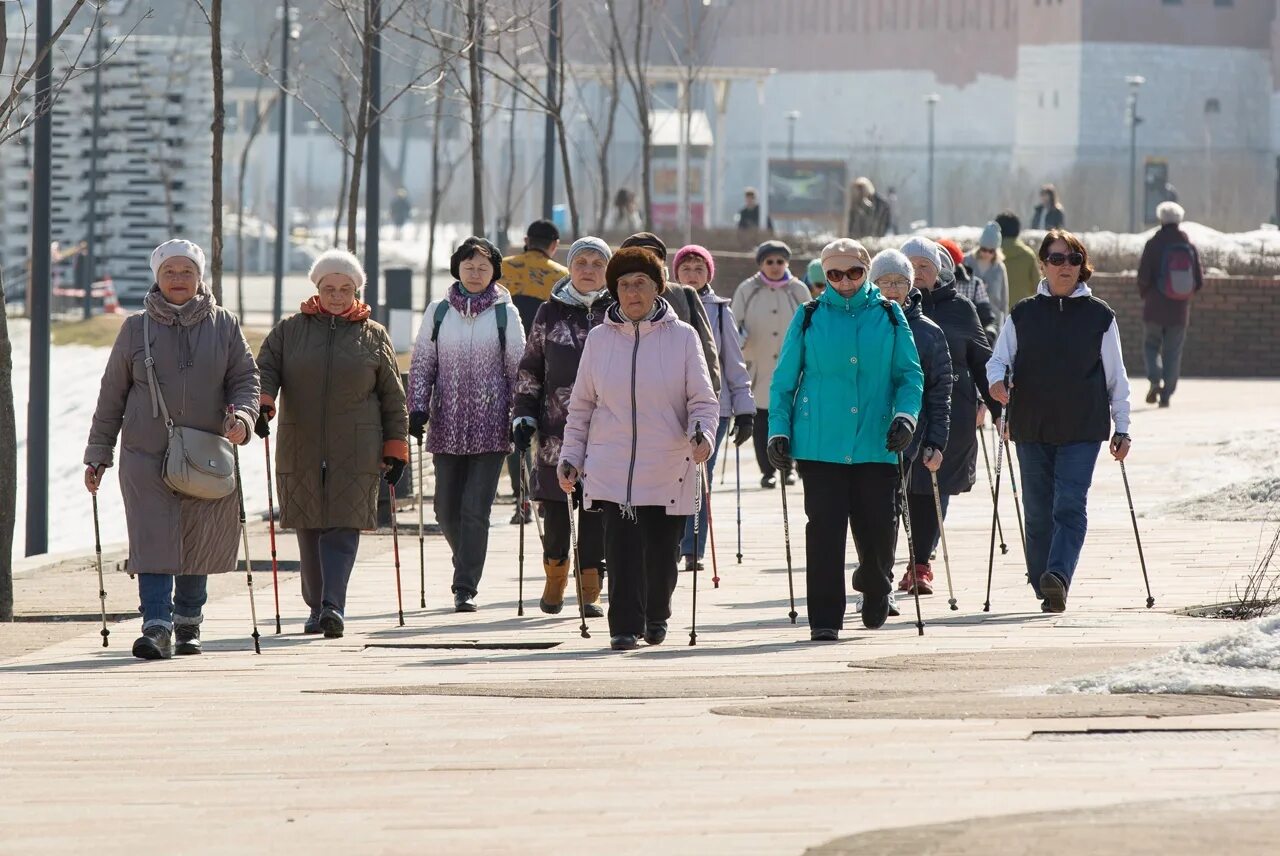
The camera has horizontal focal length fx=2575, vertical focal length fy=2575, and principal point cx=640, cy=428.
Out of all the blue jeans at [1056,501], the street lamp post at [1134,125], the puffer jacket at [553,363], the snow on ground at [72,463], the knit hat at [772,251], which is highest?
the street lamp post at [1134,125]

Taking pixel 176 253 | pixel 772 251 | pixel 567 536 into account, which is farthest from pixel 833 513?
pixel 772 251

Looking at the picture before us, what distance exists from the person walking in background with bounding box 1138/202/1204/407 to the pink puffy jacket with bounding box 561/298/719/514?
14.3 m

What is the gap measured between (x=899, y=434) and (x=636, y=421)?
2.98 feet

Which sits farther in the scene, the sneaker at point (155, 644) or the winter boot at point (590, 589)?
the winter boot at point (590, 589)

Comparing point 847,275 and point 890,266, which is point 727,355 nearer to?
point 890,266

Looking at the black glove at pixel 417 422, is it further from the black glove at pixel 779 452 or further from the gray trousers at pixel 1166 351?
the gray trousers at pixel 1166 351

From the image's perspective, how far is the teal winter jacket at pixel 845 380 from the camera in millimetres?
8992

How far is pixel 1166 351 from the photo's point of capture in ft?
75.2

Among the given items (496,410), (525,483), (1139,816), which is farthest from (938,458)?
(1139,816)

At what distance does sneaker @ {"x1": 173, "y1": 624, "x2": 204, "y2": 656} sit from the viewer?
9367 mm

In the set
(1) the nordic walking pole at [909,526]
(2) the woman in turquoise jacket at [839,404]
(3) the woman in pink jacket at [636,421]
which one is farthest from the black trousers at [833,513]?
(3) the woman in pink jacket at [636,421]

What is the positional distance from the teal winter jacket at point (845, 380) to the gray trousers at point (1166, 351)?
14.1 m

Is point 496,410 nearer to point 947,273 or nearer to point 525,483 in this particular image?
point 525,483

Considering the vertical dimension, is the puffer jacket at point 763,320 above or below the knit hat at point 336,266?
below
